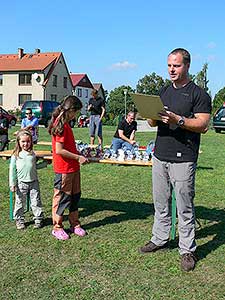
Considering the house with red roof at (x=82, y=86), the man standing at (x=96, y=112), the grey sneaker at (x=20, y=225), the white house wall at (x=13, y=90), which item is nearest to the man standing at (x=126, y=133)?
the man standing at (x=96, y=112)

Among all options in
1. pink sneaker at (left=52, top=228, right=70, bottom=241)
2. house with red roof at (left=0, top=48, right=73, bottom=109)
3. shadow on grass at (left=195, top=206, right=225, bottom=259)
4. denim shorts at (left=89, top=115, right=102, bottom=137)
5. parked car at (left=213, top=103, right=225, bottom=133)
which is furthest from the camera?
house with red roof at (left=0, top=48, right=73, bottom=109)

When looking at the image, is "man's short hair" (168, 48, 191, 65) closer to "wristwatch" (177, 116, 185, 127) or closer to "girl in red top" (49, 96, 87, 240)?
"wristwatch" (177, 116, 185, 127)

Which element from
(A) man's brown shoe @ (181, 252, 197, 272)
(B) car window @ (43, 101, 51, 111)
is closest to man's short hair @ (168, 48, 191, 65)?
(A) man's brown shoe @ (181, 252, 197, 272)

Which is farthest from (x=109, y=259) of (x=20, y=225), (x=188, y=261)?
(x=20, y=225)

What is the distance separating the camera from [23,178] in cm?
525

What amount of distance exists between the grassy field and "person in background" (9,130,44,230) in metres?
0.19

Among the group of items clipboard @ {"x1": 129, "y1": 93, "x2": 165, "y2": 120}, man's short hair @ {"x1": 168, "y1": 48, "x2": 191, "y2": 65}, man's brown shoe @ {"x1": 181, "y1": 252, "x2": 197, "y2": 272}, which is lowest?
man's brown shoe @ {"x1": 181, "y1": 252, "x2": 197, "y2": 272}

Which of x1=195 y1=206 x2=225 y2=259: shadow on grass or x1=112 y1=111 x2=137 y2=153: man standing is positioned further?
x1=112 y1=111 x2=137 y2=153: man standing

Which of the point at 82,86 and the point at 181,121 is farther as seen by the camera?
the point at 82,86

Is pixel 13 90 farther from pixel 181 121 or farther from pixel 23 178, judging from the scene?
pixel 181 121

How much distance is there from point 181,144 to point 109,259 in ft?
4.41

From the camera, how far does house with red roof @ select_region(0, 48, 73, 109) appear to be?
52.8 meters

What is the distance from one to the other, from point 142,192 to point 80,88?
205 feet

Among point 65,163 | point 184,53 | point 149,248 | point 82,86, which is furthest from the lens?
point 82,86
